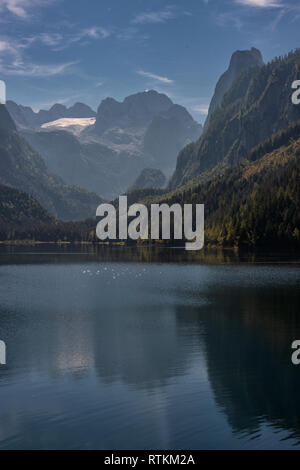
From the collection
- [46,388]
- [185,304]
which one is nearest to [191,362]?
[46,388]

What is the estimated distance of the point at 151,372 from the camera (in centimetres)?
4684

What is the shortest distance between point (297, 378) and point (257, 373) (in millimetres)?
3602

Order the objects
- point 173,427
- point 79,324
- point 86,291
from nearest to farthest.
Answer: point 173,427 → point 79,324 → point 86,291

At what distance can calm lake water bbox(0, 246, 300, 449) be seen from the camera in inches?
1289

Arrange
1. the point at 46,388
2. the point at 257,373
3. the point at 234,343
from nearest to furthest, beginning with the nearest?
the point at 46,388
the point at 257,373
the point at 234,343

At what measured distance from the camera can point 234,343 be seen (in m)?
57.8

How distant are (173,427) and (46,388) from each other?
1343 centimetres

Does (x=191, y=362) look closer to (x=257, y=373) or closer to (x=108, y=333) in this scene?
(x=257, y=373)

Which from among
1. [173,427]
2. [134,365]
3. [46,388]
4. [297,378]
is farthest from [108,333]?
[173,427]

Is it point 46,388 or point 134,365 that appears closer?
point 46,388

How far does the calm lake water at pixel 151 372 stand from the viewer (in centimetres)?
3275

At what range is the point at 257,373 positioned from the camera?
45906mm

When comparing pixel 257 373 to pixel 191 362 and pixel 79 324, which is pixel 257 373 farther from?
pixel 79 324
